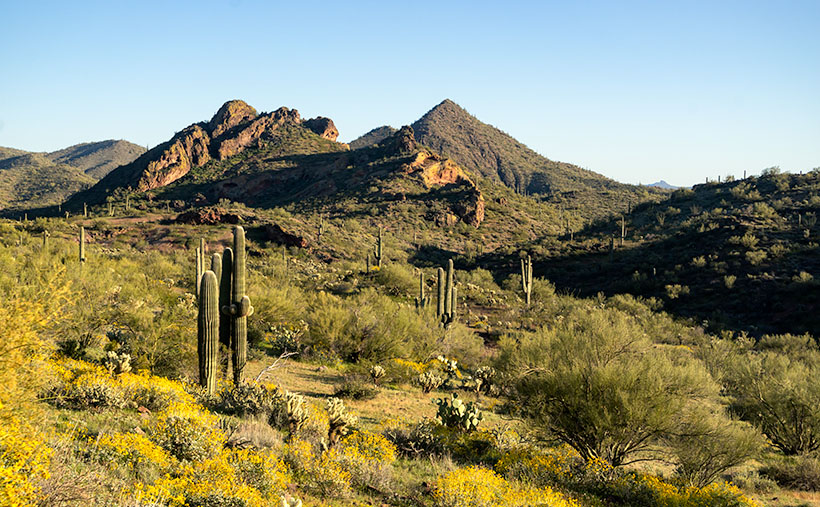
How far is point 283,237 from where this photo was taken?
42.5 meters

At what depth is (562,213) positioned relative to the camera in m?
70.8

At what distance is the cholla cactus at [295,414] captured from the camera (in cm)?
776

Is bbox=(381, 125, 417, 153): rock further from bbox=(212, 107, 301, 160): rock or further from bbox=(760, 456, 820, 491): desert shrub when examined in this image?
bbox=(760, 456, 820, 491): desert shrub

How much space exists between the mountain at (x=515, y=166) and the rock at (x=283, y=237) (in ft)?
158

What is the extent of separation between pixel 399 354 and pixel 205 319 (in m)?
7.76

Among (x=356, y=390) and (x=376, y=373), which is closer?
(x=356, y=390)

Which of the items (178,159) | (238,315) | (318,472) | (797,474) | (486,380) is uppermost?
(178,159)

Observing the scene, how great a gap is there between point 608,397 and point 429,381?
20.6 feet

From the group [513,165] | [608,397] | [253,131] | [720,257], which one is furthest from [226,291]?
[513,165]

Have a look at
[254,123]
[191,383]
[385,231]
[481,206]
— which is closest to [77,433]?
[191,383]

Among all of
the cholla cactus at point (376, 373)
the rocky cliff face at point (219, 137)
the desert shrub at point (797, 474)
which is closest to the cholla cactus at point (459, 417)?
the cholla cactus at point (376, 373)

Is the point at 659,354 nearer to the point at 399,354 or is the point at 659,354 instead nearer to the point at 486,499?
the point at 486,499

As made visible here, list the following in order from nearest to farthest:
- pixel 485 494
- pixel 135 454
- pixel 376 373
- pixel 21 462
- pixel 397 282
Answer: pixel 21 462, pixel 135 454, pixel 485 494, pixel 376 373, pixel 397 282

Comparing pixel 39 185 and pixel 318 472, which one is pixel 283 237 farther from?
pixel 39 185
